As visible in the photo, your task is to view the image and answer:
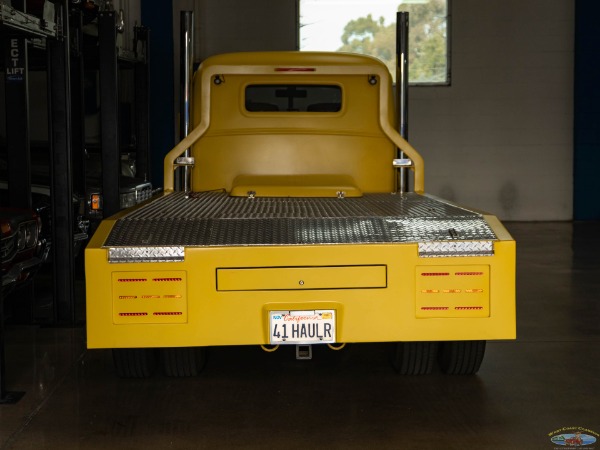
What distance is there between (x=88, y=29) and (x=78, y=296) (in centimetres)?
437

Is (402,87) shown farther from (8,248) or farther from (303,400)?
(8,248)

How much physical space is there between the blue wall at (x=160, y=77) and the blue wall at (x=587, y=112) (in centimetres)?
733

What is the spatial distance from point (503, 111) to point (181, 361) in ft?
41.7

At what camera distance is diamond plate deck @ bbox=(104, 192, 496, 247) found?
14.5 ft

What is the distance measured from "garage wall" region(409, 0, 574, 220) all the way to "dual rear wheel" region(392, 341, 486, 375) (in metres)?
11.6

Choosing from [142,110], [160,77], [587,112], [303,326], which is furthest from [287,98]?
[587,112]

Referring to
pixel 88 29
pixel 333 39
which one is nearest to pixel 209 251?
pixel 88 29

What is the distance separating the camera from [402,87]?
256 inches

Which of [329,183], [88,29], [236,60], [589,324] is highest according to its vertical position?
[88,29]

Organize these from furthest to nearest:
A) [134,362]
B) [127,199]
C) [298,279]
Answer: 1. [127,199]
2. [134,362]
3. [298,279]

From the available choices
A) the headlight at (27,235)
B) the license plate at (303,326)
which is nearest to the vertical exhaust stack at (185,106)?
the headlight at (27,235)

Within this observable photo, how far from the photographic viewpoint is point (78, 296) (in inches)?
319

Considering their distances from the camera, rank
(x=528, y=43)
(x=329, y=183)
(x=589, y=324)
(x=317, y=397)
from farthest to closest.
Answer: (x=528, y=43)
(x=589, y=324)
(x=329, y=183)
(x=317, y=397)

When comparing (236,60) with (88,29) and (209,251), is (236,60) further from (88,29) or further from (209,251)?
(88,29)
